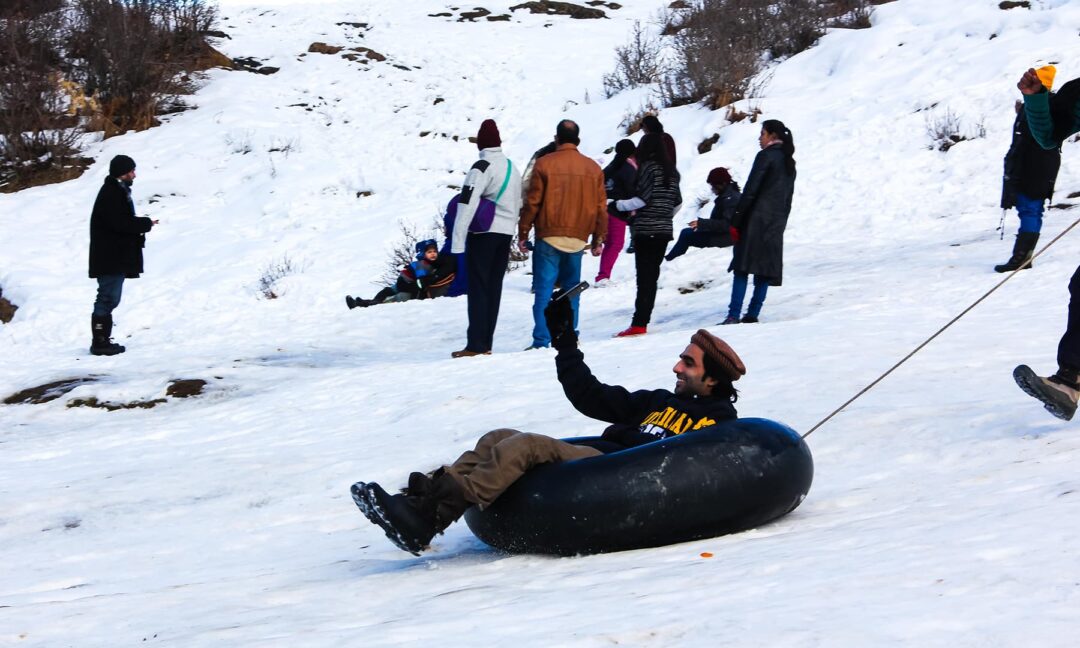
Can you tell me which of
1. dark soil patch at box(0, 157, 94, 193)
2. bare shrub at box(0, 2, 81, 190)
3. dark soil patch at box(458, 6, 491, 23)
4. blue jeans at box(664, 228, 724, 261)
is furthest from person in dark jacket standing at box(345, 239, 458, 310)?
dark soil patch at box(458, 6, 491, 23)

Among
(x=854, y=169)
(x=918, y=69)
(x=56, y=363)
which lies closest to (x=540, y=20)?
(x=918, y=69)

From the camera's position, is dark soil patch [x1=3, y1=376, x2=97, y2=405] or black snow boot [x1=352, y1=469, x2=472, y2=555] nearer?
black snow boot [x1=352, y1=469, x2=472, y2=555]

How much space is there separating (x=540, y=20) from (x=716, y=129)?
37.0 ft

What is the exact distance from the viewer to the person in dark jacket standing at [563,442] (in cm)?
405

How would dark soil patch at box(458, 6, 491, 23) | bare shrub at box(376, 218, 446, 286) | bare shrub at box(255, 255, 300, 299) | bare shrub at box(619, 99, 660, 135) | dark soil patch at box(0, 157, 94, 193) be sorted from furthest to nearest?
dark soil patch at box(458, 6, 491, 23) < dark soil patch at box(0, 157, 94, 193) < bare shrub at box(619, 99, 660, 135) < bare shrub at box(376, 218, 446, 286) < bare shrub at box(255, 255, 300, 299)

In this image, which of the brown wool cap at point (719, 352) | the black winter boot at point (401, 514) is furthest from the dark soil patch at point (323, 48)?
the black winter boot at point (401, 514)

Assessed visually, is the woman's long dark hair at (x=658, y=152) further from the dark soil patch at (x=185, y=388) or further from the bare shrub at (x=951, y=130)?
the bare shrub at (x=951, y=130)

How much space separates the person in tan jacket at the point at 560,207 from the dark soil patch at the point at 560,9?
18775mm

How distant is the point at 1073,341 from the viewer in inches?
190

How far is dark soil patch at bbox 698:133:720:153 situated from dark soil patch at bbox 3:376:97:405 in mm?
9454

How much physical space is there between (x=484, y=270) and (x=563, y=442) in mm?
4396

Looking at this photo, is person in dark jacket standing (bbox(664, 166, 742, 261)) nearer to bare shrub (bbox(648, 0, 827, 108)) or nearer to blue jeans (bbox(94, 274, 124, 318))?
bare shrub (bbox(648, 0, 827, 108))

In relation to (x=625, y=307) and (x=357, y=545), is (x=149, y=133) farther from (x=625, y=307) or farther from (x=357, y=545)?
(x=357, y=545)

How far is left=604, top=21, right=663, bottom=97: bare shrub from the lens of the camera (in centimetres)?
2000
